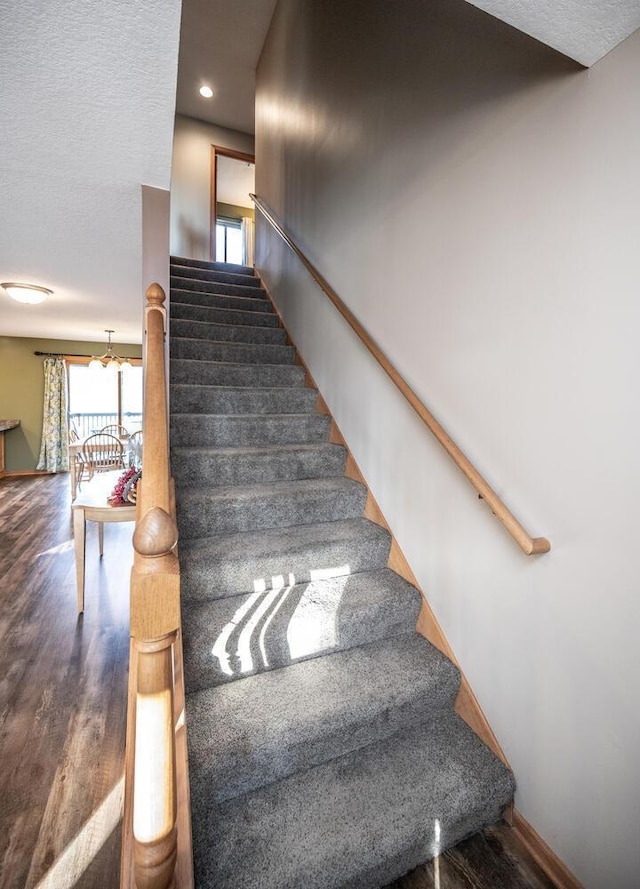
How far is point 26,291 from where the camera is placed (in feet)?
11.1

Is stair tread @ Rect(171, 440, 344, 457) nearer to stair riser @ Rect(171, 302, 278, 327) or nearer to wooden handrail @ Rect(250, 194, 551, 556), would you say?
wooden handrail @ Rect(250, 194, 551, 556)

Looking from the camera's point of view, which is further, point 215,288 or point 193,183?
point 193,183

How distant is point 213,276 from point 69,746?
3.99 m

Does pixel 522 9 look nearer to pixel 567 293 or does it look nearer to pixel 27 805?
pixel 567 293

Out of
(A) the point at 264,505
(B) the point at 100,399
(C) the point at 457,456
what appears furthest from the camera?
(B) the point at 100,399

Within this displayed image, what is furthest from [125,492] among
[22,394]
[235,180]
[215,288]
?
[235,180]

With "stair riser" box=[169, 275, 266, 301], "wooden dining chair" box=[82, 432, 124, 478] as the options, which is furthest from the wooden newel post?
"wooden dining chair" box=[82, 432, 124, 478]

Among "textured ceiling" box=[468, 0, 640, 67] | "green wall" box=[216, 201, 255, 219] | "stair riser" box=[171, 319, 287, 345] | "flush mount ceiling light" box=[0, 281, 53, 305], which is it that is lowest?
"stair riser" box=[171, 319, 287, 345]

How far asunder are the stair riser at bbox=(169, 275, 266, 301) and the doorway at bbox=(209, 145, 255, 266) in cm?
284

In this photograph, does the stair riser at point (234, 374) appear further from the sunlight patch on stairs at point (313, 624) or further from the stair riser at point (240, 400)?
the sunlight patch on stairs at point (313, 624)

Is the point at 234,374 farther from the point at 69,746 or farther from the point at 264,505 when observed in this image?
the point at 69,746

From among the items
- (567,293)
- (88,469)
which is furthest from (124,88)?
(88,469)

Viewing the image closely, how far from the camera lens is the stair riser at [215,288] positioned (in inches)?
153

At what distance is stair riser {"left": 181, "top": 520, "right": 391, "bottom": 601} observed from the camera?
5.42ft
